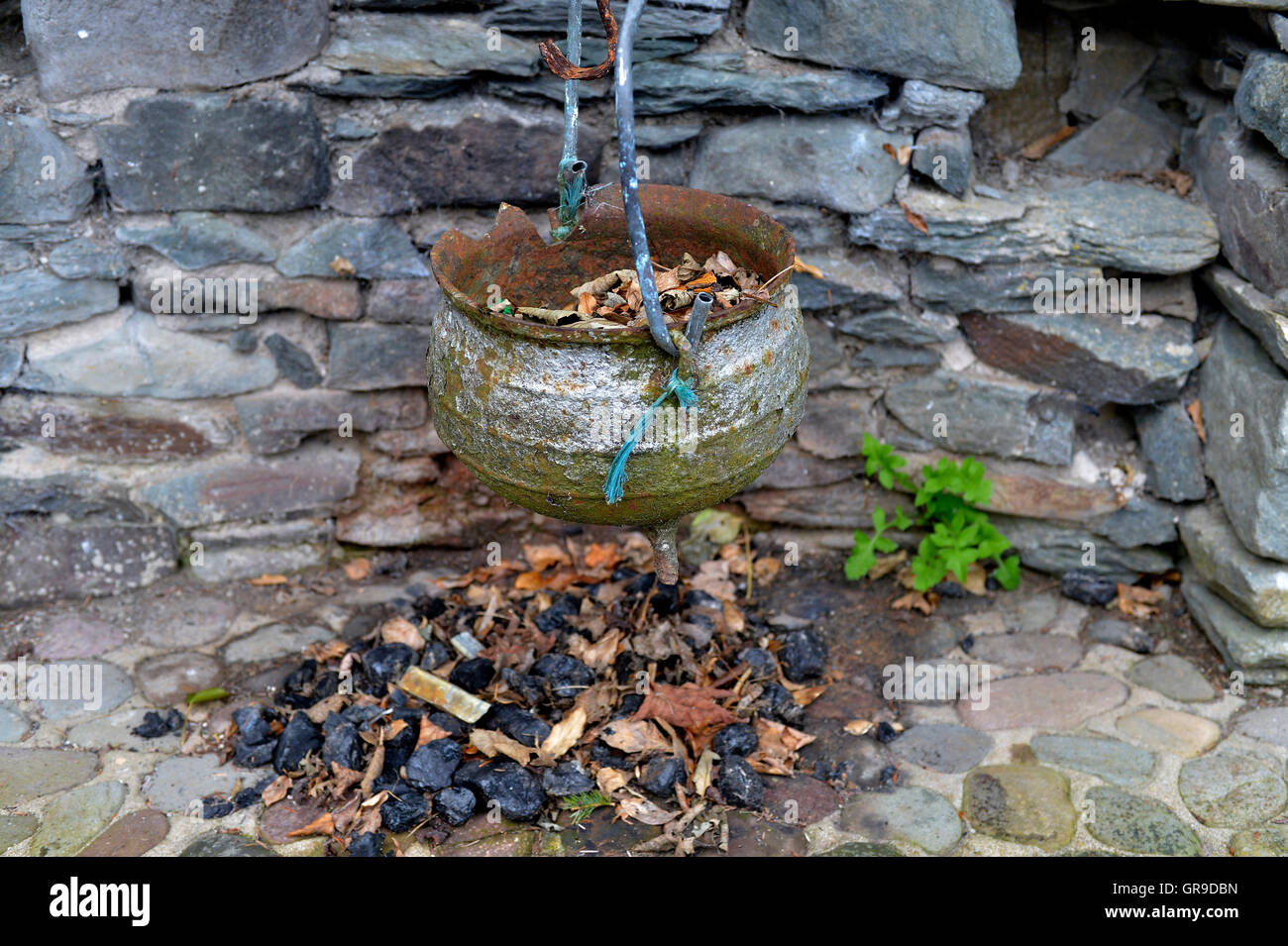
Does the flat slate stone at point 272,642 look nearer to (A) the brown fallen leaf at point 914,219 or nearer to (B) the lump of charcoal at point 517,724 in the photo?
(B) the lump of charcoal at point 517,724

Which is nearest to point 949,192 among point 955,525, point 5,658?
point 955,525

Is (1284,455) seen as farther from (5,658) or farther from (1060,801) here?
(5,658)

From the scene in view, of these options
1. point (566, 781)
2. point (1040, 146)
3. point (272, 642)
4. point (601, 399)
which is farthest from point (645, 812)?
point (1040, 146)

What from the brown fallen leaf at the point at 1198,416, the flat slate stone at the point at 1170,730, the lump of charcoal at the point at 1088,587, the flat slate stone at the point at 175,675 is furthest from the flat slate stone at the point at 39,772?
the brown fallen leaf at the point at 1198,416

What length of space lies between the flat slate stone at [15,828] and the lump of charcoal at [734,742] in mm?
1627

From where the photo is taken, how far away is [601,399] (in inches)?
88.5

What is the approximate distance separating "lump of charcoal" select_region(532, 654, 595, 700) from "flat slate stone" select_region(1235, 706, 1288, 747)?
171cm

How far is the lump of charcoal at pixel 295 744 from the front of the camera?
3.00m

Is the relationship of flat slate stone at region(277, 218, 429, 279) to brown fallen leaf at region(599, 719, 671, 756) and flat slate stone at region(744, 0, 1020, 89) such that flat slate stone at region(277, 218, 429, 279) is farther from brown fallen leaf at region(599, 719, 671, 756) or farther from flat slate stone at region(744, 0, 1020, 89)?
brown fallen leaf at region(599, 719, 671, 756)

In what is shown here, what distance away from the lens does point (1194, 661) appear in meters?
3.42

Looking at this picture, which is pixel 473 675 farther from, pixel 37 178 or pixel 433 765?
pixel 37 178

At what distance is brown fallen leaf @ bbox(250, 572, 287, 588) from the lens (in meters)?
3.69
